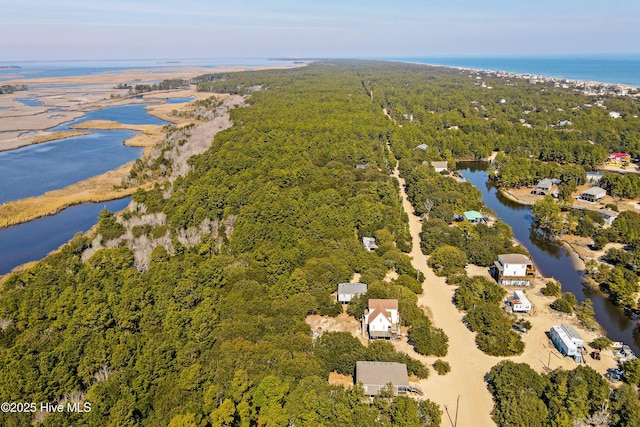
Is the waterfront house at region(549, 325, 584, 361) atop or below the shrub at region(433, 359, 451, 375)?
atop

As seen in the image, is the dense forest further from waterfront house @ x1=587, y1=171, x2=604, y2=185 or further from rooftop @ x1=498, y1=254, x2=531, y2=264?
waterfront house @ x1=587, y1=171, x2=604, y2=185

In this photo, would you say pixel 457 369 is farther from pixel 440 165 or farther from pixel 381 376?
→ pixel 440 165

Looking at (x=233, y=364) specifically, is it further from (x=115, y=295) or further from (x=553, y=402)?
(x=553, y=402)

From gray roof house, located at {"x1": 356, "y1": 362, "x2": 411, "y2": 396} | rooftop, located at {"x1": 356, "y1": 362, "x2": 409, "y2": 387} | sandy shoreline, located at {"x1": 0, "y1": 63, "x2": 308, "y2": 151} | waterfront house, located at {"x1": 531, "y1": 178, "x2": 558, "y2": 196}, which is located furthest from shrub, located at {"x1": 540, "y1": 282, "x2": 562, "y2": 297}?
sandy shoreline, located at {"x1": 0, "y1": 63, "x2": 308, "y2": 151}

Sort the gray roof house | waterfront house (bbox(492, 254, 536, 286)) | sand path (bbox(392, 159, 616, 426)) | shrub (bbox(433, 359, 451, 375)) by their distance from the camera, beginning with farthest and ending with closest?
waterfront house (bbox(492, 254, 536, 286)) → shrub (bbox(433, 359, 451, 375)) → sand path (bbox(392, 159, 616, 426)) → the gray roof house

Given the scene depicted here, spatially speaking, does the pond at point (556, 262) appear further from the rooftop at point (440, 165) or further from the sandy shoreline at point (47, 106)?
the sandy shoreline at point (47, 106)

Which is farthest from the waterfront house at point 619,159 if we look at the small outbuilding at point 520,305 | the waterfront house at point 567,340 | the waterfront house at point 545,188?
the waterfront house at point 567,340
